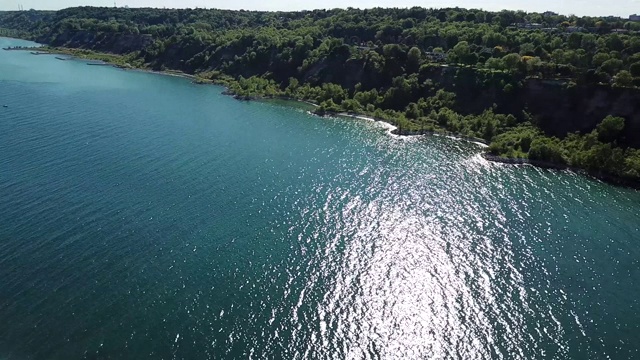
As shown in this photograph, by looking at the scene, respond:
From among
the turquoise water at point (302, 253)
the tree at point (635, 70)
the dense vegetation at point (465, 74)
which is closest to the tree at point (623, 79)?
the dense vegetation at point (465, 74)

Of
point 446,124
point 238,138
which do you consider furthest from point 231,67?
point 446,124

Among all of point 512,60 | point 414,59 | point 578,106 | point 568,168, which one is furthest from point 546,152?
point 414,59

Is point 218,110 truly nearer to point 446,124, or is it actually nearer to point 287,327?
point 446,124

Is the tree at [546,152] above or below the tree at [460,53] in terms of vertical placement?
below

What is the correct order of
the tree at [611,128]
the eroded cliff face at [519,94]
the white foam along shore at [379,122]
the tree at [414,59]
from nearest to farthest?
the tree at [611,128], the eroded cliff face at [519,94], the white foam along shore at [379,122], the tree at [414,59]

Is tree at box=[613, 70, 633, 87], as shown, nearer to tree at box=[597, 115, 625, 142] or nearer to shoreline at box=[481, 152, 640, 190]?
tree at box=[597, 115, 625, 142]

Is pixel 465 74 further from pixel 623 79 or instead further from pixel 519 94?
pixel 623 79

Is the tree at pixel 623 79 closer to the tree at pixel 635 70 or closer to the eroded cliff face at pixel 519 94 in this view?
the eroded cliff face at pixel 519 94
